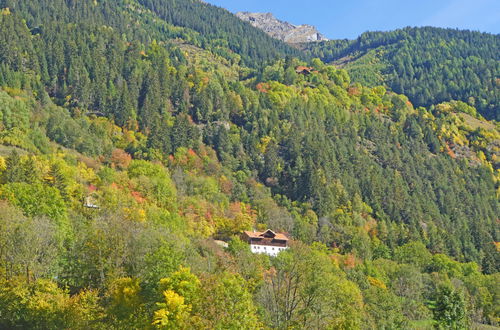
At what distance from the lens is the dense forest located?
4706 cm

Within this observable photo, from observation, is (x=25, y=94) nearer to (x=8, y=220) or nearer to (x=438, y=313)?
(x=8, y=220)

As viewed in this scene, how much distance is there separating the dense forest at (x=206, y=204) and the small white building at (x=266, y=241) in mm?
3894

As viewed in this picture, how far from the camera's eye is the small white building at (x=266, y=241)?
109762 millimetres

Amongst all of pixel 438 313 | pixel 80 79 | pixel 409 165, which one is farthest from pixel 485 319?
pixel 80 79

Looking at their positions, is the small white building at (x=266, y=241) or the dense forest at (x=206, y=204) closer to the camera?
the dense forest at (x=206, y=204)

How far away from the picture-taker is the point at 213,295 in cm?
4103

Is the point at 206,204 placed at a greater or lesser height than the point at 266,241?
greater

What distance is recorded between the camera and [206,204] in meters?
117

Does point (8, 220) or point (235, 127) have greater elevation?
point (235, 127)

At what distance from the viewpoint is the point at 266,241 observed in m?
112

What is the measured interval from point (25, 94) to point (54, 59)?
27.8 meters

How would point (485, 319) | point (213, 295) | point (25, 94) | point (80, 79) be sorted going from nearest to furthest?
point (213, 295) < point (485, 319) < point (25, 94) < point (80, 79)

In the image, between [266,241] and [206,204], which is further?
[206,204]

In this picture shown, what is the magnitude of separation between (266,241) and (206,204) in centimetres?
1538
